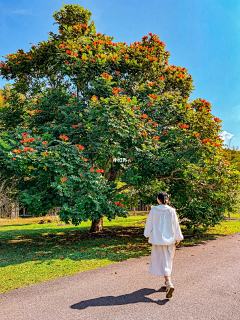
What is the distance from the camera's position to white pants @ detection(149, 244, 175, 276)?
13.6ft

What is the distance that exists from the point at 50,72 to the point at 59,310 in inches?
375

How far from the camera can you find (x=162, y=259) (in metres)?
4.23

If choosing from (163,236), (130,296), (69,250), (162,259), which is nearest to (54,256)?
(69,250)

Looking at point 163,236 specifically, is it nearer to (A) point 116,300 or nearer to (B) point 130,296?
(B) point 130,296

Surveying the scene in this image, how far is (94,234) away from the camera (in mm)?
11008

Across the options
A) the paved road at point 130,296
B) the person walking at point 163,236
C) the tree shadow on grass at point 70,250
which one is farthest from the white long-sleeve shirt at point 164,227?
the tree shadow on grass at point 70,250

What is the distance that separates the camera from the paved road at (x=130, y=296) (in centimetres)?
337

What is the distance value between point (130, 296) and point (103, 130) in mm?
5099

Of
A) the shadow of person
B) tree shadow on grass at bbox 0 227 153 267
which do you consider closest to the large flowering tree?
tree shadow on grass at bbox 0 227 153 267

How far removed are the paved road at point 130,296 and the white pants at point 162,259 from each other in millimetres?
364

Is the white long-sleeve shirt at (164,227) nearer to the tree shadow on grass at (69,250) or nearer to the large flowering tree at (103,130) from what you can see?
the tree shadow on grass at (69,250)

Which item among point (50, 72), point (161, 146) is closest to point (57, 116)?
point (50, 72)

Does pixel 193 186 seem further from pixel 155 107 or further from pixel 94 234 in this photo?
pixel 94 234

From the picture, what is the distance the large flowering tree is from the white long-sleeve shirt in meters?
2.88
